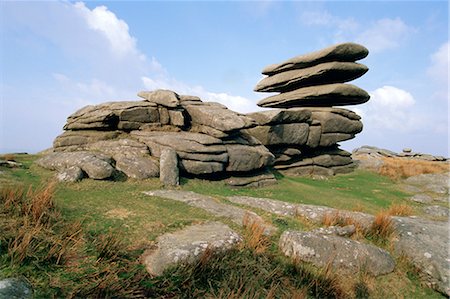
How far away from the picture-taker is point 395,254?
8648 mm

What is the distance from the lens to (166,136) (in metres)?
16.3

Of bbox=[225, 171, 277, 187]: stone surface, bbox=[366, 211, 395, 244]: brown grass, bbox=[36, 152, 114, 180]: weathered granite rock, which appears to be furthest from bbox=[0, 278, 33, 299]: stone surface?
bbox=[225, 171, 277, 187]: stone surface

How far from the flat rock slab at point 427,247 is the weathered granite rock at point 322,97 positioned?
16229 millimetres

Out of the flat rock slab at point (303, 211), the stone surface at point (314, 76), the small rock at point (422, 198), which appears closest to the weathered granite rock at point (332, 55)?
the stone surface at point (314, 76)

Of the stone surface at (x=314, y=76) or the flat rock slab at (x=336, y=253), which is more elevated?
the stone surface at (x=314, y=76)

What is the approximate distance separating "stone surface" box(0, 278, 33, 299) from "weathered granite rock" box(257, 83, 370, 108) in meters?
24.3

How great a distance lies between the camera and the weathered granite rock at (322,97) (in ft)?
80.6

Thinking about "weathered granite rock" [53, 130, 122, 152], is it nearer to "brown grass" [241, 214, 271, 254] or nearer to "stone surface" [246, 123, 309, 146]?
"stone surface" [246, 123, 309, 146]

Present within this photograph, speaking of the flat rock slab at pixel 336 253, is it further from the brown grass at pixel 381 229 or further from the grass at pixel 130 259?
the brown grass at pixel 381 229

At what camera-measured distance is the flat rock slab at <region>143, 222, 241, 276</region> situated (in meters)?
5.91

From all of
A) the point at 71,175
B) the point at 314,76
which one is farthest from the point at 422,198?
the point at 71,175

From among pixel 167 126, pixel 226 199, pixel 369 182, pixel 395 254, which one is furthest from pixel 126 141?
pixel 369 182

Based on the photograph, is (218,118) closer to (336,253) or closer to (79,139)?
(79,139)

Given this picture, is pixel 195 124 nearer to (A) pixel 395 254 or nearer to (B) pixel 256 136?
(B) pixel 256 136
